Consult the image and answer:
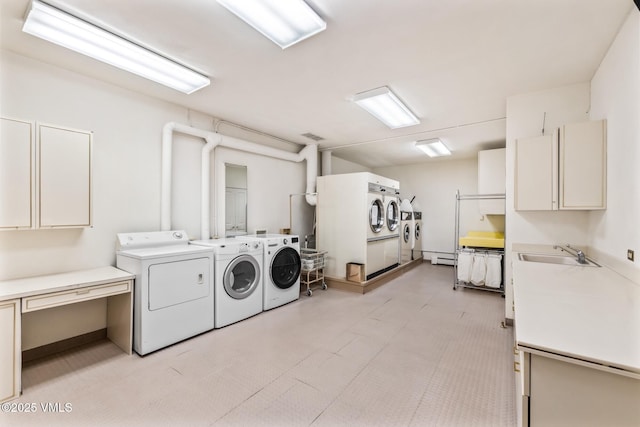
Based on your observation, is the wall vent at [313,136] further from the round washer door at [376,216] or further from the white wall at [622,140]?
the white wall at [622,140]

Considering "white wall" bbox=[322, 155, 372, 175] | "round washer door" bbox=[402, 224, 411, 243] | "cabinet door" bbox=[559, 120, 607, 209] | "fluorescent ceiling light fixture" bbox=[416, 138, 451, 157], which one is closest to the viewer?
"cabinet door" bbox=[559, 120, 607, 209]

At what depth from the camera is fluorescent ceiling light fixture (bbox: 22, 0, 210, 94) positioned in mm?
1898

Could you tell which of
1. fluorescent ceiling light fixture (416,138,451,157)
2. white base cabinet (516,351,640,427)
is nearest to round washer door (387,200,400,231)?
fluorescent ceiling light fixture (416,138,451,157)

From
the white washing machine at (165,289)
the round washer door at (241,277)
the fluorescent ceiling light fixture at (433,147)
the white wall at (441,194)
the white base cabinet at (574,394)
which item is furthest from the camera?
the white wall at (441,194)

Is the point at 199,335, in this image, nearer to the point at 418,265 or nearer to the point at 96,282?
the point at 96,282

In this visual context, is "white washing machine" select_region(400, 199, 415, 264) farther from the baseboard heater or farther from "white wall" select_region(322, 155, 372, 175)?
"white wall" select_region(322, 155, 372, 175)

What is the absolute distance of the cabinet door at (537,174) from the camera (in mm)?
2613

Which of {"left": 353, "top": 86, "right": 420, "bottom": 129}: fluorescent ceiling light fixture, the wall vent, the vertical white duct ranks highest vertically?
the wall vent

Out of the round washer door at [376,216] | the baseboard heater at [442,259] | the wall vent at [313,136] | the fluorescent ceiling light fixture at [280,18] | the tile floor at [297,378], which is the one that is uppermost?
the wall vent at [313,136]

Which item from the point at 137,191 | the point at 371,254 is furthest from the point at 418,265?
the point at 137,191

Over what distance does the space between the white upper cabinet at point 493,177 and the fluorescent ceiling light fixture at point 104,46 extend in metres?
4.80

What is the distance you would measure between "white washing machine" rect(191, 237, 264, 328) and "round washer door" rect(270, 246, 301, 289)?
0.25 meters

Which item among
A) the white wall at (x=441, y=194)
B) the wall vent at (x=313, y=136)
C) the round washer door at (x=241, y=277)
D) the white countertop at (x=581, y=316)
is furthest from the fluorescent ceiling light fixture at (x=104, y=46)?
the white wall at (x=441, y=194)

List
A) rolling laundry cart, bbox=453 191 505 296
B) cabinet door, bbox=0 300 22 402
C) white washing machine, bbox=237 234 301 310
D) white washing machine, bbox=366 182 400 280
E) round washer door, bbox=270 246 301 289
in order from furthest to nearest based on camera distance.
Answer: white washing machine, bbox=366 182 400 280, rolling laundry cart, bbox=453 191 505 296, round washer door, bbox=270 246 301 289, white washing machine, bbox=237 234 301 310, cabinet door, bbox=0 300 22 402
